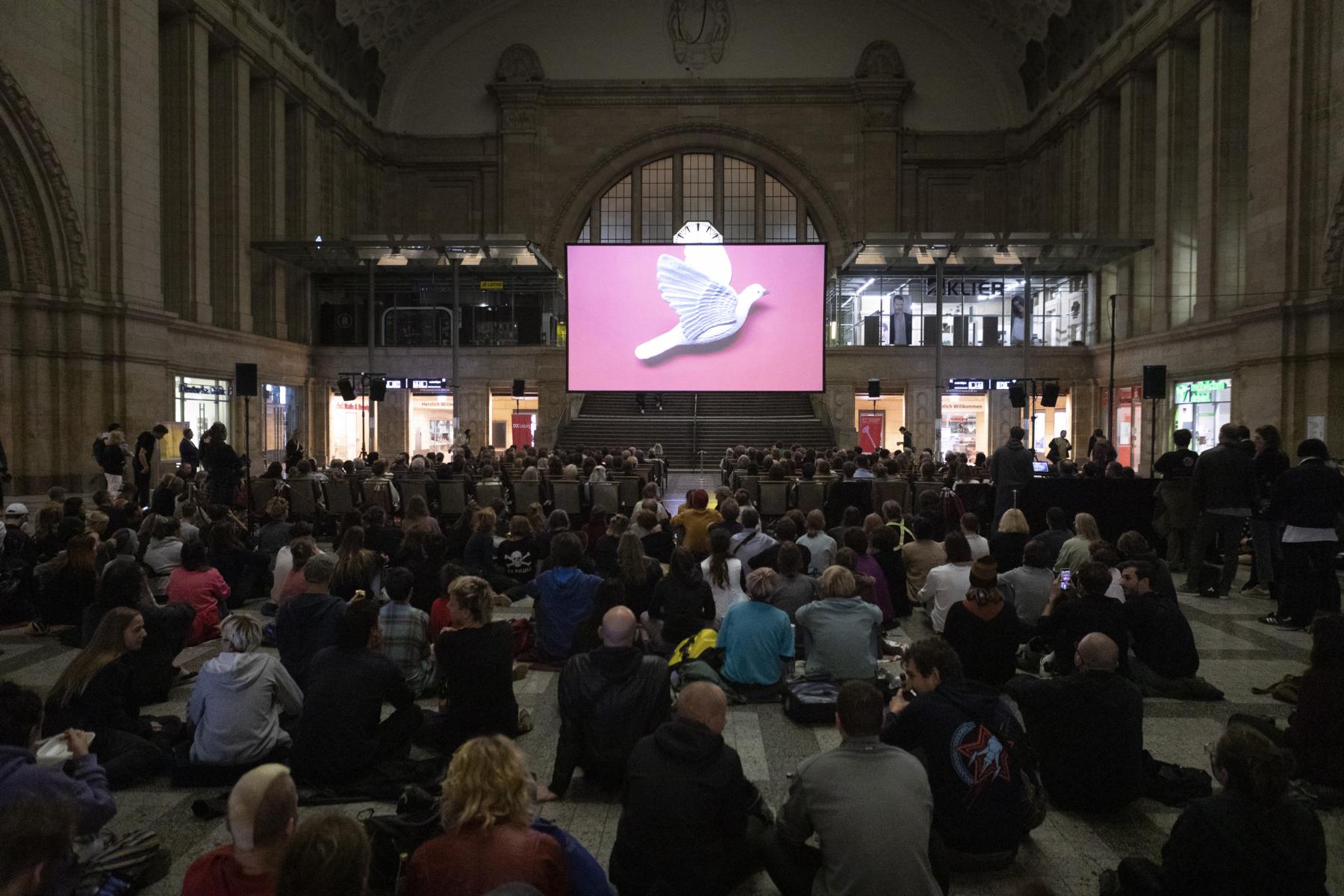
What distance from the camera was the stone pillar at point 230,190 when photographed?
26.4 m

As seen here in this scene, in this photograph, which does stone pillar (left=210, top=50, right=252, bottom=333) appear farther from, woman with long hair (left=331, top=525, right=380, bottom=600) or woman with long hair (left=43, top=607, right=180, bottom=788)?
woman with long hair (left=43, top=607, right=180, bottom=788)

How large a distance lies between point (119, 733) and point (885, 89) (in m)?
37.4

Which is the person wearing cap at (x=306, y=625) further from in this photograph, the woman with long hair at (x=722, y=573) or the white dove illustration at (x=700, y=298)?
the white dove illustration at (x=700, y=298)

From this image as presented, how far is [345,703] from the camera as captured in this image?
4.91 metres

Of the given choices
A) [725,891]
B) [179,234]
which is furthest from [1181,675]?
[179,234]

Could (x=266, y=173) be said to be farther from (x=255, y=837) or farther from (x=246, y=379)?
(x=255, y=837)

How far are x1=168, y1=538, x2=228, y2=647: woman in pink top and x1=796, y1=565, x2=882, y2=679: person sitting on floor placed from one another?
508cm

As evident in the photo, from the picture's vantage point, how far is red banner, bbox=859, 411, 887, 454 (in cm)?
3192

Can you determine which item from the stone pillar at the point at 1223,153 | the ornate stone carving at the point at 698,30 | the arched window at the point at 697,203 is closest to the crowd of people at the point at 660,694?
the stone pillar at the point at 1223,153

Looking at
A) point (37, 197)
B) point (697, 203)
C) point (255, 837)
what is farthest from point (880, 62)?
point (255, 837)

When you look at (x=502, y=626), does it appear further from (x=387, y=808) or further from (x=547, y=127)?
(x=547, y=127)

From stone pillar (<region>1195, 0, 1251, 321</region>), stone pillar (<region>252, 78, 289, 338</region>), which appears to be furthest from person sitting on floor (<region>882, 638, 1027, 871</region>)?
stone pillar (<region>252, 78, 289, 338</region>)

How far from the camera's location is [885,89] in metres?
37.1

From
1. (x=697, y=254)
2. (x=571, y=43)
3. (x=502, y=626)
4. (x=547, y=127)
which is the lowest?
(x=502, y=626)
